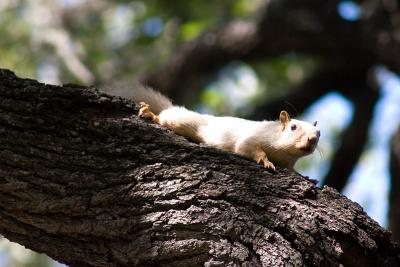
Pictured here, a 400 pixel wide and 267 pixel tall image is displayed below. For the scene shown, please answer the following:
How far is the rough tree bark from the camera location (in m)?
3.23

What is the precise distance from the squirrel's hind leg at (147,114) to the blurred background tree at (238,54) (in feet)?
9.56

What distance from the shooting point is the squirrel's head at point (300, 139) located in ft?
13.1

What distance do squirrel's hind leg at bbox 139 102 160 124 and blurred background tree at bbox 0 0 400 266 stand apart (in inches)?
115

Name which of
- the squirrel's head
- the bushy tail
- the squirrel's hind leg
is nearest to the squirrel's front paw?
the squirrel's head

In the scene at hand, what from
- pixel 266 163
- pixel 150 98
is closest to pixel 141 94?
pixel 150 98

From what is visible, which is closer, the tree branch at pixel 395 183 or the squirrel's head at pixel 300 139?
the squirrel's head at pixel 300 139

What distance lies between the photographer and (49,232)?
330 cm

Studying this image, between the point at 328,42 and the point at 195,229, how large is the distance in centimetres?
514

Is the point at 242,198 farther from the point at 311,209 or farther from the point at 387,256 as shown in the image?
the point at 387,256

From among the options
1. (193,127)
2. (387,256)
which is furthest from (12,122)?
(387,256)

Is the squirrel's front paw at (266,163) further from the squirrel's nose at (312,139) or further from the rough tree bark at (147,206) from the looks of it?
the squirrel's nose at (312,139)

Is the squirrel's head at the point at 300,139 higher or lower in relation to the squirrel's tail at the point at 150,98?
lower

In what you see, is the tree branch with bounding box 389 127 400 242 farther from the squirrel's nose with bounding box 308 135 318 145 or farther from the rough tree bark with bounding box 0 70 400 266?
the rough tree bark with bounding box 0 70 400 266

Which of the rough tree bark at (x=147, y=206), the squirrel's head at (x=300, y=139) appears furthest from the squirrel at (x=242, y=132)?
the rough tree bark at (x=147, y=206)
